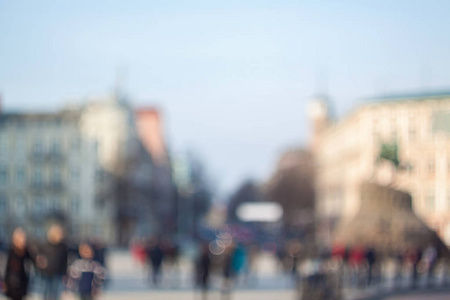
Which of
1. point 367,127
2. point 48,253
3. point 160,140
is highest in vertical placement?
point 48,253

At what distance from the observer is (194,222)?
446ft

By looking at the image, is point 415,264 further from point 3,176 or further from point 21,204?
point 3,176

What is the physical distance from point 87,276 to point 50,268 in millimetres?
1316

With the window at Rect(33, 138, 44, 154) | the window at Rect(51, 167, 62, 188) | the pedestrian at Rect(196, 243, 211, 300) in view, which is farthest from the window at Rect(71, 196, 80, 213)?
the pedestrian at Rect(196, 243, 211, 300)

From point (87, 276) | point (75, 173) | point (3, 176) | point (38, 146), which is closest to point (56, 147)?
point (38, 146)

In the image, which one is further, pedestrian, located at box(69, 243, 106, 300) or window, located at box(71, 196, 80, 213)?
window, located at box(71, 196, 80, 213)

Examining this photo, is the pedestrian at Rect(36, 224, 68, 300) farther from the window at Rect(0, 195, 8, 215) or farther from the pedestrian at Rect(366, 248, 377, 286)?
the window at Rect(0, 195, 8, 215)

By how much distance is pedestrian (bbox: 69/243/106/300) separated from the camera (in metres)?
15.4

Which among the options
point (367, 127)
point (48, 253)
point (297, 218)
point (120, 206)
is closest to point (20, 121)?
point (120, 206)

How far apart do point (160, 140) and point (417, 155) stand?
2762 inches

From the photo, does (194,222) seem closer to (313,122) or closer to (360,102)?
(313,122)

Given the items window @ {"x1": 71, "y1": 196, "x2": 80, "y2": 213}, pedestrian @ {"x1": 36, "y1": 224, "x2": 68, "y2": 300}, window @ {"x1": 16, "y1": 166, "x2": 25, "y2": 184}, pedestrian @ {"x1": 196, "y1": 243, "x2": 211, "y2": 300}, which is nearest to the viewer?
pedestrian @ {"x1": 36, "y1": 224, "x2": 68, "y2": 300}

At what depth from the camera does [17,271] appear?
42.7 ft

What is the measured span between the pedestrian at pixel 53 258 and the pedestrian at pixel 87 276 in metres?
0.95
